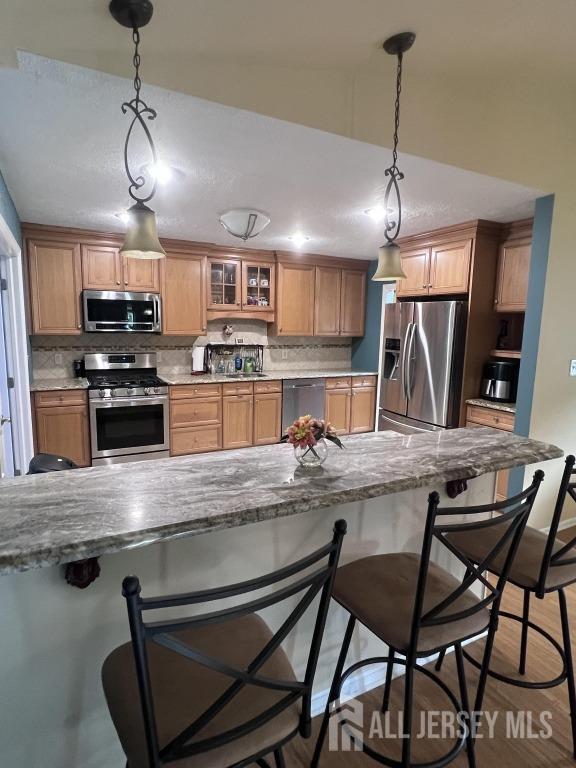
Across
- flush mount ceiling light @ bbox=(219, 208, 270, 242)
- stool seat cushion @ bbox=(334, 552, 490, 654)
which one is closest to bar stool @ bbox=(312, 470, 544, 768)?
stool seat cushion @ bbox=(334, 552, 490, 654)

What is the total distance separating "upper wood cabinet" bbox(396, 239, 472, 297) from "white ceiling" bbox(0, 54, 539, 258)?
238 millimetres

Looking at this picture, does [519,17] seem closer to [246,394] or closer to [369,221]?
[369,221]

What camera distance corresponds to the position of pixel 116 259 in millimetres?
4105

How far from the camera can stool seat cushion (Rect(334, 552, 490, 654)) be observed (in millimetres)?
1237

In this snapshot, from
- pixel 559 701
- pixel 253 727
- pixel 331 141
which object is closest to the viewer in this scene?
pixel 253 727

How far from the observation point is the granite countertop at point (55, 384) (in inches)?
145

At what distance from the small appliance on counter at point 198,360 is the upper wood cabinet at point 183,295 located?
1.15 ft

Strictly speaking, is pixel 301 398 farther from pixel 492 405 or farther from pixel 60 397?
pixel 60 397

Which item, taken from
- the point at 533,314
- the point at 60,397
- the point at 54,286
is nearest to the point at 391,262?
the point at 533,314

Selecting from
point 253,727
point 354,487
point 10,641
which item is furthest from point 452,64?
point 10,641

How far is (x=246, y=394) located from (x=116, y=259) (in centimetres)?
187

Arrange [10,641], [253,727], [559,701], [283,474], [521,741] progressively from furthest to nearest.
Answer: [559,701], [521,741], [283,474], [10,641], [253,727]

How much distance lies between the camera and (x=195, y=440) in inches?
173

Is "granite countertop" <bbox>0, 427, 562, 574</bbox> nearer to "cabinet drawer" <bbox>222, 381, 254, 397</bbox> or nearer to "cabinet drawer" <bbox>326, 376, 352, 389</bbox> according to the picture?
"cabinet drawer" <bbox>222, 381, 254, 397</bbox>
